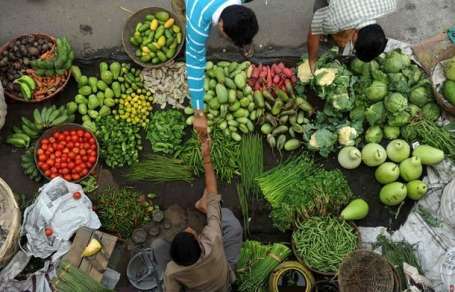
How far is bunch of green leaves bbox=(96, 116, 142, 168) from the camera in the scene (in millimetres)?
5254

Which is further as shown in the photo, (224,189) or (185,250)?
(224,189)

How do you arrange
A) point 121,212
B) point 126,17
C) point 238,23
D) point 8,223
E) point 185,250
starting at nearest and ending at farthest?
point 185,250 < point 238,23 < point 8,223 < point 121,212 < point 126,17

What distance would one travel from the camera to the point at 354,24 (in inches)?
183

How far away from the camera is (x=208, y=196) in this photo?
175 inches

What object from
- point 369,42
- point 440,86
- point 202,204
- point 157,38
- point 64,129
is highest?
point 369,42

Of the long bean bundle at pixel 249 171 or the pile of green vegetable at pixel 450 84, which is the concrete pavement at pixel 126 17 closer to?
the pile of green vegetable at pixel 450 84

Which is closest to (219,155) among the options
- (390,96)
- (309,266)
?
(309,266)

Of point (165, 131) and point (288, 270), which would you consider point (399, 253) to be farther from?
point (165, 131)

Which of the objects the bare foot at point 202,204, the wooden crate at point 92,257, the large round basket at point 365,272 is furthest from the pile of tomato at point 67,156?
the large round basket at point 365,272

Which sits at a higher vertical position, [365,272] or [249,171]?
[249,171]

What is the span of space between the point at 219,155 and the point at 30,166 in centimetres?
175

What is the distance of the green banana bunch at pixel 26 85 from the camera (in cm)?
525

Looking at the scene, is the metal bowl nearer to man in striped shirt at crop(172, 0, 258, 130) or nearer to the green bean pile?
man in striped shirt at crop(172, 0, 258, 130)

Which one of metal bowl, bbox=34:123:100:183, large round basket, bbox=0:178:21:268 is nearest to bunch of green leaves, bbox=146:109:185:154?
metal bowl, bbox=34:123:100:183
